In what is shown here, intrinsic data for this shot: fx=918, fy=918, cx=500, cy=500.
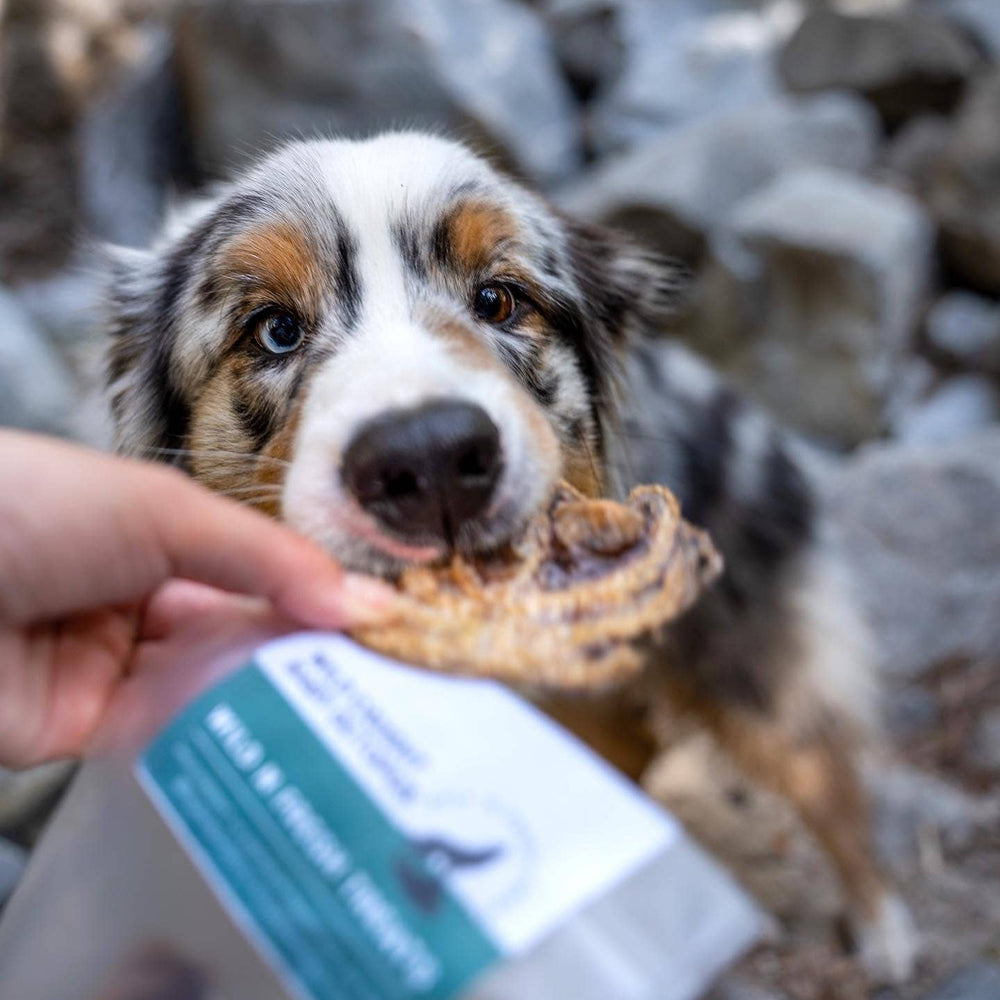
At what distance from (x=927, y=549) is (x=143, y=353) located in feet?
7.55

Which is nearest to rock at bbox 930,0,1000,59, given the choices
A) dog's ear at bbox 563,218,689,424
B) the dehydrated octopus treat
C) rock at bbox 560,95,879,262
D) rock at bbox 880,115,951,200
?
rock at bbox 880,115,951,200

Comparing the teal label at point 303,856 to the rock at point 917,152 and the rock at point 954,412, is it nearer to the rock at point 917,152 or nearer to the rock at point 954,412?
the rock at point 954,412

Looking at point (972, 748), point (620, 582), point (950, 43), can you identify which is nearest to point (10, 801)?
point (620, 582)

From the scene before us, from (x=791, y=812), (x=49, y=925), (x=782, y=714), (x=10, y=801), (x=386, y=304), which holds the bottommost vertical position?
(x=791, y=812)

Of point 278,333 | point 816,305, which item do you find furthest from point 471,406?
point 816,305

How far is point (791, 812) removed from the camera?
251 centimetres

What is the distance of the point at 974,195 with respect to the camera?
397 cm

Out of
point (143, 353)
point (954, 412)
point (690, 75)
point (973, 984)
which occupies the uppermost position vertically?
point (690, 75)

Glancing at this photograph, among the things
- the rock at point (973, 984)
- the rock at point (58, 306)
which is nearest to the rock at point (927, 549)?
the rock at point (973, 984)

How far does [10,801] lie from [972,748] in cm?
230

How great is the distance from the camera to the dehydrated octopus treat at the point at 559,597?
0.94m

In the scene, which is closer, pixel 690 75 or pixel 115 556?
pixel 115 556

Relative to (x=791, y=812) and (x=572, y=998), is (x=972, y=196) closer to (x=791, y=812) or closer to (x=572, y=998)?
(x=791, y=812)

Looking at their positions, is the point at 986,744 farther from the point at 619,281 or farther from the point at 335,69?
the point at 335,69
